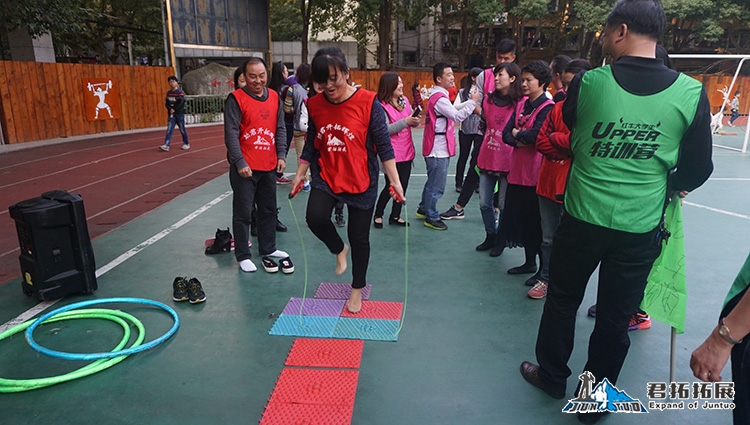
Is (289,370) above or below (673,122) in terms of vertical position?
below

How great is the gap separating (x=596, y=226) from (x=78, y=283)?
13.0 ft

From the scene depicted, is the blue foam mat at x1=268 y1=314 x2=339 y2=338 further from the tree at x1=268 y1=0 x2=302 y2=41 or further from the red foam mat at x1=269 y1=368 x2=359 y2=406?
the tree at x1=268 y1=0 x2=302 y2=41

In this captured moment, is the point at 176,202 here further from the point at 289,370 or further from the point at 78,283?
the point at 289,370

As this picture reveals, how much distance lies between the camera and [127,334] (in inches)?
138

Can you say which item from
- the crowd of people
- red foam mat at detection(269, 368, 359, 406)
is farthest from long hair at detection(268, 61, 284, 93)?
red foam mat at detection(269, 368, 359, 406)

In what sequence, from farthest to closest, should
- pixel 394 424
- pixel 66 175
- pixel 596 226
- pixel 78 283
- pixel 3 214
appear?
1. pixel 66 175
2. pixel 3 214
3. pixel 78 283
4. pixel 394 424
5. pixel 596 226

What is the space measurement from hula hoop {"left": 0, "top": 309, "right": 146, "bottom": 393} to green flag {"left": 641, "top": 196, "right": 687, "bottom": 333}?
3.25 meters

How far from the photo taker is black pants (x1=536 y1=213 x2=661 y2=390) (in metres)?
2.42

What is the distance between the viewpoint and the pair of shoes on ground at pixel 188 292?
13.5 feet

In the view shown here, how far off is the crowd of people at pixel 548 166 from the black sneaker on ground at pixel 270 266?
0.05 feet

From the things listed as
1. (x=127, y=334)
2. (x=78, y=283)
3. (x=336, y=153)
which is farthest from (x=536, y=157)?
(x=78, y=283)

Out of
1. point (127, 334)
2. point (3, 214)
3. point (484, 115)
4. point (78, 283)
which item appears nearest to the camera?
point (127, 334)

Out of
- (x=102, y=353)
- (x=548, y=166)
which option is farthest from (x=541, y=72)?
(x=102, y=353)

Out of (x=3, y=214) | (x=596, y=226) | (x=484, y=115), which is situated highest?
(x=484, y=115)
